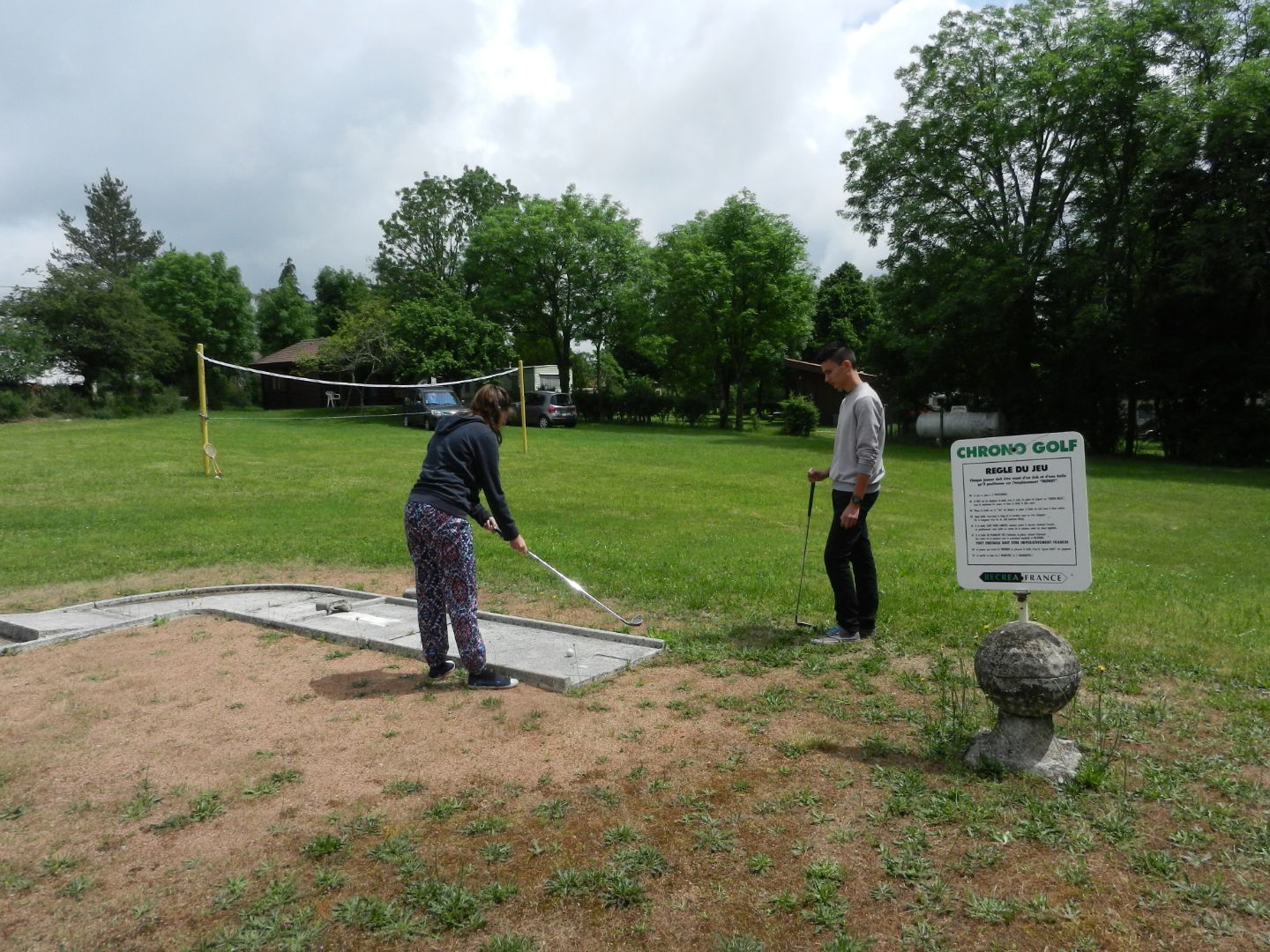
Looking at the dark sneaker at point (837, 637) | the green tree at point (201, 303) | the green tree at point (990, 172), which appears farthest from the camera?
the green tree at point (201, 303)

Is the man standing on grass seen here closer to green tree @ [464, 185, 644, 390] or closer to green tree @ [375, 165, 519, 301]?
green tree @ [464, 185, 644, 390]

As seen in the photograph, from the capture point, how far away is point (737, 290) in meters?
40.2

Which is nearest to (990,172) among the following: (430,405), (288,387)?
(430,405)

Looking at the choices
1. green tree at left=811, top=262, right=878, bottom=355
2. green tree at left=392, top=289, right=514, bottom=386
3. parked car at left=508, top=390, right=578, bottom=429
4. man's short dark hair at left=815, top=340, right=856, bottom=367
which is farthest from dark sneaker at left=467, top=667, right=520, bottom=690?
green tree at left=811, top=262, right=878, bottom=355

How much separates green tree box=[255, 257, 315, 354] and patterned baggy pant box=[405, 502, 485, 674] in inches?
2872

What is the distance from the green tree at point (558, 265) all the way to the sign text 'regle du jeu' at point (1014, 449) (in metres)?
40.4

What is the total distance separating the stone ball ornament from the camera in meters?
3.72

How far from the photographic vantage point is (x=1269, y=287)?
22.6 meters

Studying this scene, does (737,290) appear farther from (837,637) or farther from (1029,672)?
(1029,672)

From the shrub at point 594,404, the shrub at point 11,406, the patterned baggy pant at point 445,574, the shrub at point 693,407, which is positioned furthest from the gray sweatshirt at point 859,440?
the shrub at point 594,404

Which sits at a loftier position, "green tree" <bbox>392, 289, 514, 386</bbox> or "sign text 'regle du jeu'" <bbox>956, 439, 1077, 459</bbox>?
"green tree" <bbox>392, 289, 514, 386</bbox>

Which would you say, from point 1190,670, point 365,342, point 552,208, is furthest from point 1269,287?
point 365,342

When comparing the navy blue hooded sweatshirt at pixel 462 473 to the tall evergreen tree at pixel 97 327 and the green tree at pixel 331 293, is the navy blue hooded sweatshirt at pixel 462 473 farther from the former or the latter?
the green tree at pixel 331 293

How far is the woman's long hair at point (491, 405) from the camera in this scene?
5.24m
